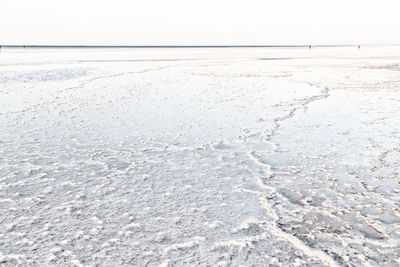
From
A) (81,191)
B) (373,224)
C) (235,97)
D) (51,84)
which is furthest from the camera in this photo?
(51,84)

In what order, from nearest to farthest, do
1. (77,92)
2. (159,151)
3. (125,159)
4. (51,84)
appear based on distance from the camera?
(125,159)
(159,151)
(77,92)
(51,84)

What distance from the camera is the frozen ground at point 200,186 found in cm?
169

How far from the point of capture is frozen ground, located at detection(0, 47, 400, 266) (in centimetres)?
169

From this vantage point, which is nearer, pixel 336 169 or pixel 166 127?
pixel 336 169

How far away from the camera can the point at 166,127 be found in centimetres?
419

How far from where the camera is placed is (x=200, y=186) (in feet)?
8.14

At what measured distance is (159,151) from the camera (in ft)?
10.8

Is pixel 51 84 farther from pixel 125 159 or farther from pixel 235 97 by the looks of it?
pixel 125 159

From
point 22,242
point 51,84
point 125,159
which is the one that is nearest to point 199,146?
point 125,159

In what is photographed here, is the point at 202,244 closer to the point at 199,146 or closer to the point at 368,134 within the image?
the point at 199,146

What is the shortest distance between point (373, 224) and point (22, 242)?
1.91 metres

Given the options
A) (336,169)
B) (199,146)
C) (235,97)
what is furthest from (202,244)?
(235,97)

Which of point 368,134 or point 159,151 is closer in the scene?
point 159,151

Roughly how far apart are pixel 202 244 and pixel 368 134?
Answer: 2801 mm
